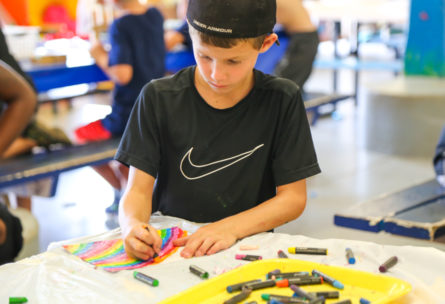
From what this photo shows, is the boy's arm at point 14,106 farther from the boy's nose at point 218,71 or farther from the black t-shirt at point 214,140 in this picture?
the boy's nose at point 218,71

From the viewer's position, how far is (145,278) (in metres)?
1.26

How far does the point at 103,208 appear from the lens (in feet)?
13.3

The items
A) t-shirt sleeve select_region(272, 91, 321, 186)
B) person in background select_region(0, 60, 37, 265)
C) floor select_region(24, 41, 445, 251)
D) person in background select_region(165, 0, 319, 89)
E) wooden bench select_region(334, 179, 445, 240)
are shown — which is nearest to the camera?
t-shirt sleeve select_region(272, 91, 321, 186)

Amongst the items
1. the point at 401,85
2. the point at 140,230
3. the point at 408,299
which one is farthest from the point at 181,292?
the point at 401,85

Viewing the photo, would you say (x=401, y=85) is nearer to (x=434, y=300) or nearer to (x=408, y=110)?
(x=408, y=110)

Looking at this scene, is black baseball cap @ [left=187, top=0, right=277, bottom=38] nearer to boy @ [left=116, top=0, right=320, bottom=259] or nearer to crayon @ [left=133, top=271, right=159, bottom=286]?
boy @ [left=116, top=0, right=320, bottom=259]

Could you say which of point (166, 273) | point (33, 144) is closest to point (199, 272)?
point (166, 273)

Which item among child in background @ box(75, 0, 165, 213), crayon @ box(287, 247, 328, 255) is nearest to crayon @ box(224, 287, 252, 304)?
crayon @ box(287, 247, 328, 255)

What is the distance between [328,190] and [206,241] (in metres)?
2.95

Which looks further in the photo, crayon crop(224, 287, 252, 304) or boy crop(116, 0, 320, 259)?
boy crop(116, 0, 320, 259)

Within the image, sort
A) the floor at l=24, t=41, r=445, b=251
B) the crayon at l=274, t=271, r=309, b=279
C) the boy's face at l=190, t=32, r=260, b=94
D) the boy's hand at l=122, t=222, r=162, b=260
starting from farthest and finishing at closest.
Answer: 1. the floor at l=24, t=41, r=445, b=251
2. the boy's face at l=190, t=32, r=260, b=94
3. the boy's hand at l=122, t=222, r=162, b=260
4. the crayon at l=274, t=271, r=309, b=279

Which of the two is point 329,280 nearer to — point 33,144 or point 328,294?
point 328,294

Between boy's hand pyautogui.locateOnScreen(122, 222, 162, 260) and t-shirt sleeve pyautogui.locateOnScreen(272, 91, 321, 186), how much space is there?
1.32 ft

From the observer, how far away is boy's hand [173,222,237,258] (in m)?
1.40
